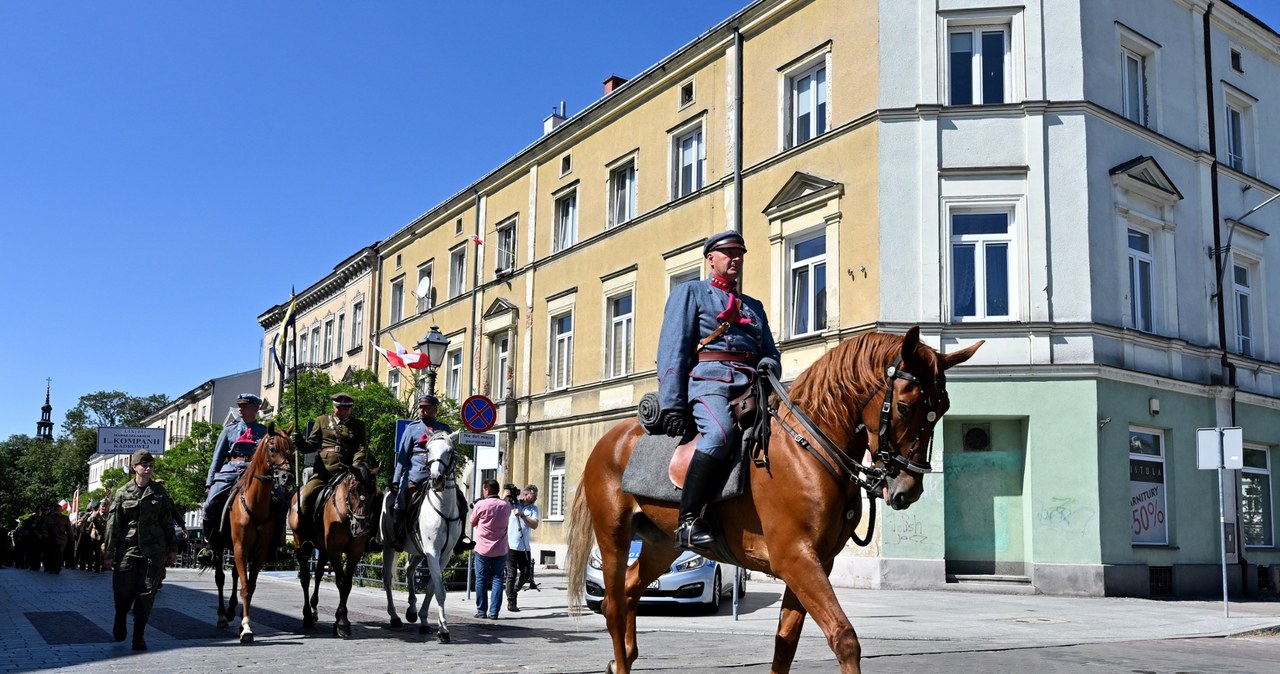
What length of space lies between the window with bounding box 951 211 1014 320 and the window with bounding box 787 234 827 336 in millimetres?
2916

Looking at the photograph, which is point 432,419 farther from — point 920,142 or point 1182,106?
point 1182,106

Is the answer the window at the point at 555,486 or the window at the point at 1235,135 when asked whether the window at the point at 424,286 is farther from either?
the window at the point at 1235,135

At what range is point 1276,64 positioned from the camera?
89.8 ft

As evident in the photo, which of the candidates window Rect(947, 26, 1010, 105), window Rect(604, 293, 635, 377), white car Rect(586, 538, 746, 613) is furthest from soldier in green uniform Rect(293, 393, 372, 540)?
window Rect(604, 293, 635, 377)

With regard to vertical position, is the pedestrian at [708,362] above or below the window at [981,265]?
below

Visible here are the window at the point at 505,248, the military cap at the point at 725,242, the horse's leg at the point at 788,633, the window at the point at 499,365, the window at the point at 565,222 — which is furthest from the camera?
the window at the point at 505,248

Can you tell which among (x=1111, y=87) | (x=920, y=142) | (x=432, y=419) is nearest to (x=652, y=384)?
(x=920, y=142)

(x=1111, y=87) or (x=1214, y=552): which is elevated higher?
(x=1111, y=87)

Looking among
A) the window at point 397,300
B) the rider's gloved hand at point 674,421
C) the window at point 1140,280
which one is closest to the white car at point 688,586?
the rider's gloved hand at point 674,421

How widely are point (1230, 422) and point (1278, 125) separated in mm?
8761

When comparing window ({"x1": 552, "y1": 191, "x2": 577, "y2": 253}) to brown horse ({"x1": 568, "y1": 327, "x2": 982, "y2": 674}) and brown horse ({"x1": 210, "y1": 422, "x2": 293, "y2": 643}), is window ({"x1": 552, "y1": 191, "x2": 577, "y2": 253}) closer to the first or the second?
brown horse ({"x1": 210, "y1": 422, "x2": 293, "y2": 643})

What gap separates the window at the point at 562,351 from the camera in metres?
33.3

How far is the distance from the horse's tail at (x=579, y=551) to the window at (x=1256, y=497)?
20458mm

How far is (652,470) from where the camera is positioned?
711 centimetres
